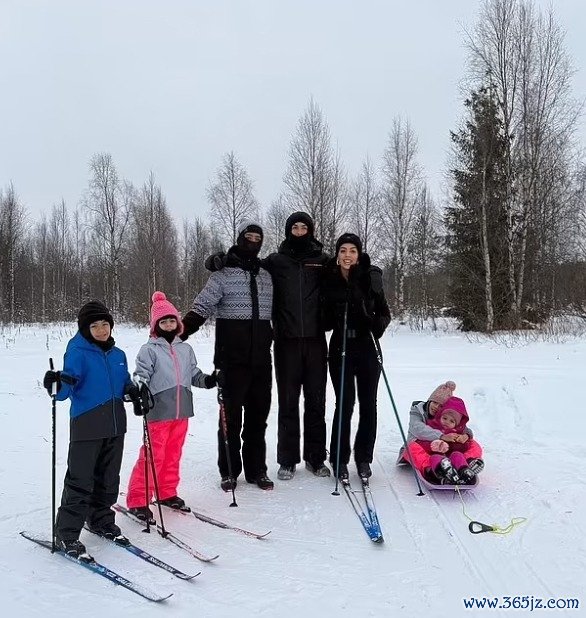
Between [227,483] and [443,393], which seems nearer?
[227,483]

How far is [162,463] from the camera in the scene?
3.81 meters

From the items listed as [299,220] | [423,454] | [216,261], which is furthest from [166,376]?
[423,454]

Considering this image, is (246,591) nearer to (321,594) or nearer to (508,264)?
(321,594)

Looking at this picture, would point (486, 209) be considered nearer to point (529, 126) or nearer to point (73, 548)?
point (529, 126)

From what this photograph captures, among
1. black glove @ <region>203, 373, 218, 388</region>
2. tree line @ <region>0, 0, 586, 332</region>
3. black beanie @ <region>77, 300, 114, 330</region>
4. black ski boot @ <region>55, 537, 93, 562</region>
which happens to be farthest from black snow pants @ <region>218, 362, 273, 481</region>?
tree line @ <region>0, 0, 586, 332</region>

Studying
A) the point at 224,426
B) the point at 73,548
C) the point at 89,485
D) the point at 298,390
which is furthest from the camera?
the point at 298,390

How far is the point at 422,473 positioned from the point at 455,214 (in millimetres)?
16246

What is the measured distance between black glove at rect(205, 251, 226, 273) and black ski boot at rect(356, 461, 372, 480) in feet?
7.14

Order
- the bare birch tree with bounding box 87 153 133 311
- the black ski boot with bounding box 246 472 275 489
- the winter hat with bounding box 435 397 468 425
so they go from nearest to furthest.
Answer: the black ski boot with bounding box 246 472 275 489, the winter hat with bounding box 435 397 468 425, the bare birch tree with bounding box 87 153 133 311

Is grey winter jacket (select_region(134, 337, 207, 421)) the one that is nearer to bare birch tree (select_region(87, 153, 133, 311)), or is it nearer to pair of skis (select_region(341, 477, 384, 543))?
pair of skis (select_region(341, 477, 384, 543))

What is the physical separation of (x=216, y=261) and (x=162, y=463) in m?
A: 1.71

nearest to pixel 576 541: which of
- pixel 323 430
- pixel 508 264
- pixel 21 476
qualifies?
pixel 323 430

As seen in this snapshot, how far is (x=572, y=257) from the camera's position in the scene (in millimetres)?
19625

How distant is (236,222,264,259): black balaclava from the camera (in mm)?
4332
